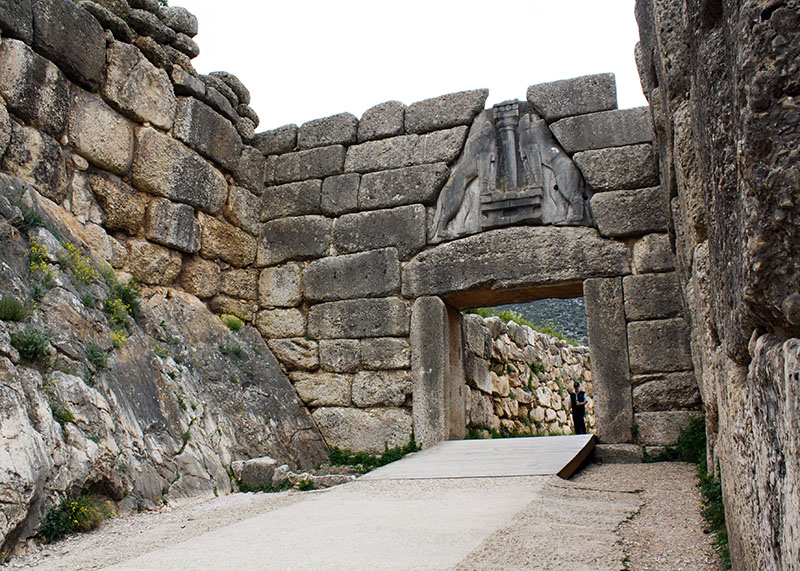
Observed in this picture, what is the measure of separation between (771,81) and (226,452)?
191 inches

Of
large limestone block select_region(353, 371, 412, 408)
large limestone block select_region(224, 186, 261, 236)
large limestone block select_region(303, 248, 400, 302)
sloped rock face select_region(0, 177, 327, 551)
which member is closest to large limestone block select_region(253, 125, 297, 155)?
large limestone block select_region(224, 186, 261, 236)

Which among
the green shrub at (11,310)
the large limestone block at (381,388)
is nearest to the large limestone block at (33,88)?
the green shrub at (11,310)

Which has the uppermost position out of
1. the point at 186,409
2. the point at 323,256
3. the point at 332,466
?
the point at 323,256

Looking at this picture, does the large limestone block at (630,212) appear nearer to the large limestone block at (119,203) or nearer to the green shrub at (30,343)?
the large limestone block at (119,203)

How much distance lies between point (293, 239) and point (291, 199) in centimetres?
50

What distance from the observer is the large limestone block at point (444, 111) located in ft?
22.5

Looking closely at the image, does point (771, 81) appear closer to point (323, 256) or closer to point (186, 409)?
point (186, 409)

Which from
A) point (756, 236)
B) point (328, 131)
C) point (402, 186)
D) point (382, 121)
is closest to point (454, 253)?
point (402, 186)

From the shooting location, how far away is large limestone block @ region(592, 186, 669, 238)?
5.92 m

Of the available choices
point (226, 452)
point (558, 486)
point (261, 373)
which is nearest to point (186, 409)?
point (226, 452)

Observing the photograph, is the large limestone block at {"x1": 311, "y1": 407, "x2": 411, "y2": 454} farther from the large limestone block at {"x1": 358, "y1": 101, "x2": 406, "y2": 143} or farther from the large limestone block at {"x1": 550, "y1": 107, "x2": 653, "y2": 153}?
the large limestone block at {"x1": 550, "y1": 107, "x2": 653, "y2": 153}

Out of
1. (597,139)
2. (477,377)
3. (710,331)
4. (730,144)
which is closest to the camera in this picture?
(730,144)

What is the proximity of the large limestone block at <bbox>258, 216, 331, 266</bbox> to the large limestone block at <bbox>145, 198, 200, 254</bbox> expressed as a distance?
97cm

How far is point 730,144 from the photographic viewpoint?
1275 mm
